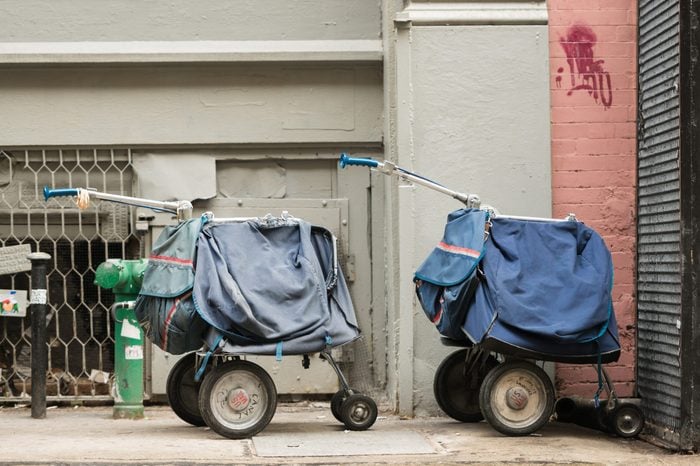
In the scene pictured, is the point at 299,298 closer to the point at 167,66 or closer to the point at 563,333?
the point at 563,333

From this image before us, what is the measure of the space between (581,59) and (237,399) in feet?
11.0

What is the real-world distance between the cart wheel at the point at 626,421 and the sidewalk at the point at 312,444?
60mm

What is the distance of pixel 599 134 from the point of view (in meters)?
8.04

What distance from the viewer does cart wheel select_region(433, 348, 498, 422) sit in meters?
7.49

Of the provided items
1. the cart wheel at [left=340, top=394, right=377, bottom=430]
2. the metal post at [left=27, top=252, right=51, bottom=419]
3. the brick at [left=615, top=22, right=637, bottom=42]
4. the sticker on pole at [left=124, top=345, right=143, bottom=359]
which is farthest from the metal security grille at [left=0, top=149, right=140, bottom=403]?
the brick at [left=615, top=22, right=637, bottom=42]

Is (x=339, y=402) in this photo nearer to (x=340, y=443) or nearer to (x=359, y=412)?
(x=359, y=412)

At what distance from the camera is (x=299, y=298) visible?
685 cm

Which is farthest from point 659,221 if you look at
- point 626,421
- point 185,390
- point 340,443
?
point 185,390

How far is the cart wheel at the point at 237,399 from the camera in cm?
673

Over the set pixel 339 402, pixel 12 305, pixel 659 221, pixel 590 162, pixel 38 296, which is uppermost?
pixel 590 162

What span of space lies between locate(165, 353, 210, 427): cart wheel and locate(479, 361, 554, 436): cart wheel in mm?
1786

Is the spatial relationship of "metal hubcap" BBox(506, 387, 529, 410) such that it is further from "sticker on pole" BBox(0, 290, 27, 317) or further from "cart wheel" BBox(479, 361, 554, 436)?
"sticker on pole" BBox(0, 290, 27, 317)

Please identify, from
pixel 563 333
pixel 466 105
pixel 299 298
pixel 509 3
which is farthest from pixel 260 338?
pixel 509 3

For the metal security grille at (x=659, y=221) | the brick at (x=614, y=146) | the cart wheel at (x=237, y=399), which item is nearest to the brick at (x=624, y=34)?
the metal security grille at (x=659, y=221)
